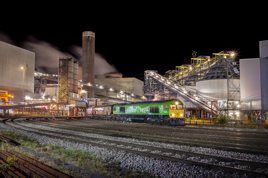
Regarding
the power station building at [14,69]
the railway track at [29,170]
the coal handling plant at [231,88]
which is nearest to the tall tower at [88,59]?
the power station building at [14,69]

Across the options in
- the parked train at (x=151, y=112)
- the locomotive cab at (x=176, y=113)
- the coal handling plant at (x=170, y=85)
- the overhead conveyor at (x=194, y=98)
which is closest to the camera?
the locomotive cab at (x=176, y=113)

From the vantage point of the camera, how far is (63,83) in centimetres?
6462

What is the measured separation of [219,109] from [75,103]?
41.3m

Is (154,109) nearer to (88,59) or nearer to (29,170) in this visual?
(29,170)

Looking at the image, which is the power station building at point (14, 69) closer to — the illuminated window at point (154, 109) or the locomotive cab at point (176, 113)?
the illuminated window at point (154, 109)

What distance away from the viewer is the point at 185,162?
8.61m

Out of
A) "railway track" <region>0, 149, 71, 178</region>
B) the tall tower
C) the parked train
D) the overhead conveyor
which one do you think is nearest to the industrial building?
the tall tower

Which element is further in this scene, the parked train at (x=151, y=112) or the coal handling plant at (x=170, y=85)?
the coal handling plant at (x=170, y=85)

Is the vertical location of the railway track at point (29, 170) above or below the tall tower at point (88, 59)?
below

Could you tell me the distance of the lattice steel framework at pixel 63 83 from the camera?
62969mm

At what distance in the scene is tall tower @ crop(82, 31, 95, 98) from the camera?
84875 mm

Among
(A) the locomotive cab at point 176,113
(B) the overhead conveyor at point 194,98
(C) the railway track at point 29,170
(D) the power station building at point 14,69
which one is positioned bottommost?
(C) the railway track at point 29,170

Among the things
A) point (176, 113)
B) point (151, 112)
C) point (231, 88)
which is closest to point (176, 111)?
point (176, 113)

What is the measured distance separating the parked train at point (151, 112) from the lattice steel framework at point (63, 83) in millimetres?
27812
